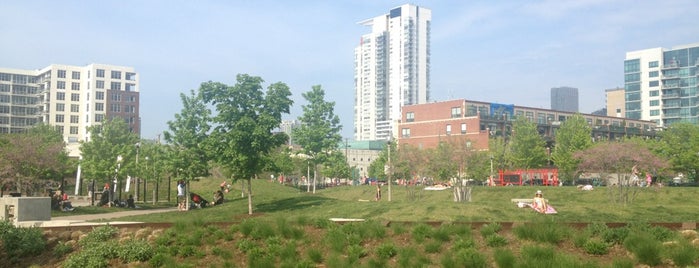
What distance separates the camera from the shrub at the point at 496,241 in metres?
13.5

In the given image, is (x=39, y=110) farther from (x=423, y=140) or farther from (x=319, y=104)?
(x=319, y=104)

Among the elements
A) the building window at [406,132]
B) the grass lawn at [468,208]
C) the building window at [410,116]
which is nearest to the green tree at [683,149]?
the grass lawn at [468,208]

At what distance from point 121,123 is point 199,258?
34106 mm

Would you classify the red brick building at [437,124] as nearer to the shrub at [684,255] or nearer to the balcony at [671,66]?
the balcony at [671,66]

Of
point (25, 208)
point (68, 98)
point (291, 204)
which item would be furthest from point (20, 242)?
point (68, 98)

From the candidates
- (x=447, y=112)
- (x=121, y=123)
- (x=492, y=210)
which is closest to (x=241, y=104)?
(x=492, y=210)

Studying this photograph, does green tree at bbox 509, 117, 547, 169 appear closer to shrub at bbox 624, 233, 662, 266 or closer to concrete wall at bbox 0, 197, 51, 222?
concrete wall at bbox 0, 197, 51, 222

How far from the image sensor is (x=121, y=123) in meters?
46.2

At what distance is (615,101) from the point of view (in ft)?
560

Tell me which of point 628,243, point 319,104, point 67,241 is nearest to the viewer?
point 628,243

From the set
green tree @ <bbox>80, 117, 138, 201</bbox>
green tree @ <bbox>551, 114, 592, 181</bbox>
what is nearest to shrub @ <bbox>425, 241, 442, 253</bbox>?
green tree @ <bbox>80, 117, 138, 201</bbox>

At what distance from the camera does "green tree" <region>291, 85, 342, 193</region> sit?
58750mm

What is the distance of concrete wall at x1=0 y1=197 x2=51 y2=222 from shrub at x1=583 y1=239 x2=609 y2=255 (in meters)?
20.8

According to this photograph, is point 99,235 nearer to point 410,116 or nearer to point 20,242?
point 20,242
